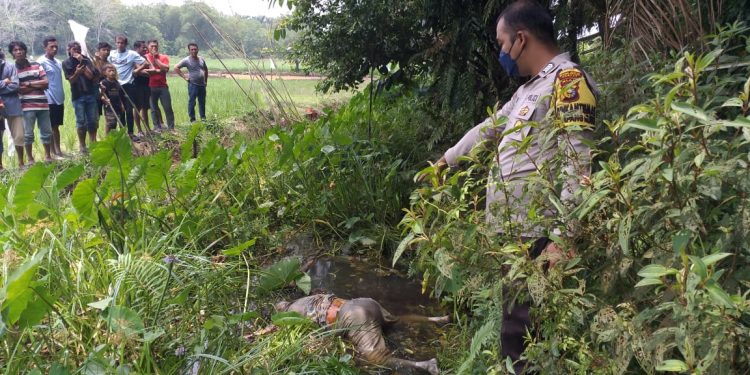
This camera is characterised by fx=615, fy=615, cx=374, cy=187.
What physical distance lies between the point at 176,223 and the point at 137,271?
947 mm

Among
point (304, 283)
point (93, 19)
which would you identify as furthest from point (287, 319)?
point (93, 19)

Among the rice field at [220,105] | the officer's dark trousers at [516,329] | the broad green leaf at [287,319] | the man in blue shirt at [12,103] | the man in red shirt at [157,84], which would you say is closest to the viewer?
the officer's dark trousers at [516,329]

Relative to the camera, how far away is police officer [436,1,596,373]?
5.38ft

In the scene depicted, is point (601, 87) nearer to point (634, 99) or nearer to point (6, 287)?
point (634, 99)

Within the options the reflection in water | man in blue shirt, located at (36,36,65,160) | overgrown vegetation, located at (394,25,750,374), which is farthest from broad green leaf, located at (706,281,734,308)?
man in blue shirt, located at (36,36,65,160)

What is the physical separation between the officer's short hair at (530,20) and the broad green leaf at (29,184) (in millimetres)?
1885

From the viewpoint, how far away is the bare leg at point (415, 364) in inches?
96.2

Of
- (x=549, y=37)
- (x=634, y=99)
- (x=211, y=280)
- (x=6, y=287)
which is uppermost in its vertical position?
(x=549, y=37)

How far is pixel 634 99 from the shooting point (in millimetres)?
2215

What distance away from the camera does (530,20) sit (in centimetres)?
199

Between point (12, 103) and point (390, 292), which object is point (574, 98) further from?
point (12, 103)

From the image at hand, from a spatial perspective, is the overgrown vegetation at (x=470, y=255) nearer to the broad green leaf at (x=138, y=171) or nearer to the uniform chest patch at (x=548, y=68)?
the broad green leaf at (x=138, y=171)

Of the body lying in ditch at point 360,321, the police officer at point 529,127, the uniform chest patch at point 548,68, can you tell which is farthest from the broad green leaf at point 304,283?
the uniform chest patch at point 548,68

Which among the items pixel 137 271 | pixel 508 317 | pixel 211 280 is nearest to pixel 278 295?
pixel 211 280
